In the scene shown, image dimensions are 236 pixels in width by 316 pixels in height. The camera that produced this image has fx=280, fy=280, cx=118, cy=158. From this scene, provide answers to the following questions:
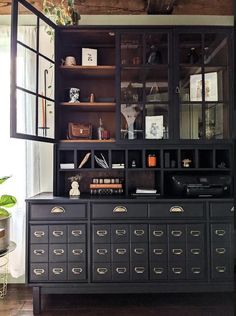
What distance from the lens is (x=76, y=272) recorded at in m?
2.21

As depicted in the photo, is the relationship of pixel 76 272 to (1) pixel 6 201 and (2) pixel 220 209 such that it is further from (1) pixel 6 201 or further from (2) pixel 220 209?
(2) pixel 220 209

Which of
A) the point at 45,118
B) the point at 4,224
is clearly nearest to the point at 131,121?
the point at 45,118

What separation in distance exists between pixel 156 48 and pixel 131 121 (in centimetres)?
69

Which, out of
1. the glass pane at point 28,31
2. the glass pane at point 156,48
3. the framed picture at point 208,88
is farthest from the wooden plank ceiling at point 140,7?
the framed picture at point 208,88

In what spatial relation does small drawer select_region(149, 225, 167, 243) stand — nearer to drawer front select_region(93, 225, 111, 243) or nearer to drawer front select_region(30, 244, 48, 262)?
drawer front select_region(93, 225, 111, 243)

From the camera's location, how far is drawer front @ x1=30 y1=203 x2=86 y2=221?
2.22 metres

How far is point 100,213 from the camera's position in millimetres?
2240

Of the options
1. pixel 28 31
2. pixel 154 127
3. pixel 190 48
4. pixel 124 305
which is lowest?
pixel 124 305

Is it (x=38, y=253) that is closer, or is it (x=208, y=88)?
(x=38, y=253)

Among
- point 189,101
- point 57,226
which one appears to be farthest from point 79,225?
point 189,101

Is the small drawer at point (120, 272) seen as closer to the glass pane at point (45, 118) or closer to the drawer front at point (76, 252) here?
the drawer front at point (76, 252)

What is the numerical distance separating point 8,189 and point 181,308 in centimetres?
185

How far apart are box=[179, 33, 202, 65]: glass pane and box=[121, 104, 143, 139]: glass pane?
59 cm

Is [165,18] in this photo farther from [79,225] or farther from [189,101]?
[79,225]
